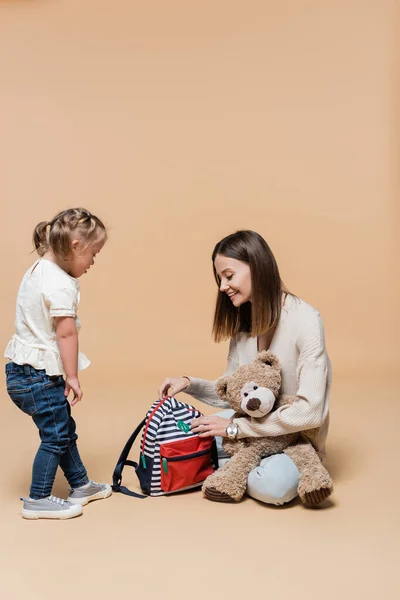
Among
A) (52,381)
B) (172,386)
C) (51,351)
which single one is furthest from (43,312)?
(172,386)

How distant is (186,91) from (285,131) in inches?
27.8

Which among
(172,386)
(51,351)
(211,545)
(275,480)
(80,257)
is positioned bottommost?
(211,545)

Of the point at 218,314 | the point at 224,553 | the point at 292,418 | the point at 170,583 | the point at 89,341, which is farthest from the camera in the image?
the point at 89,341

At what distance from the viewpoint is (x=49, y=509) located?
2773 mm

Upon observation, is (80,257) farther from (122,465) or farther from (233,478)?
(233,478)

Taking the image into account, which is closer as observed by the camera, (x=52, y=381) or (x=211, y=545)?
(x=211, y=545)

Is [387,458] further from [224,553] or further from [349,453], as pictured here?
[224,553]

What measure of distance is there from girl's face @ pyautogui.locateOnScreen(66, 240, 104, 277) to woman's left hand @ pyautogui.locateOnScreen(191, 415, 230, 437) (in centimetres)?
70

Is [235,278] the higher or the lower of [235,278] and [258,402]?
the higher

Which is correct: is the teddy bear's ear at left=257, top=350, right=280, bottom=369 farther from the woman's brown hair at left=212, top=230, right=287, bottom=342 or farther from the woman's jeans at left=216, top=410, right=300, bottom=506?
the woman's jeans at left=216, top=410, right=300, bottom=506

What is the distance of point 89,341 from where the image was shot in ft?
17.1

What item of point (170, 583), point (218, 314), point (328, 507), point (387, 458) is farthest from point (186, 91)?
point (170, 583)

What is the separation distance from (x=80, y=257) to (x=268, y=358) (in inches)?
30.1

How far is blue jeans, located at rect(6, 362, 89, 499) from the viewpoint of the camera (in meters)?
2.77
